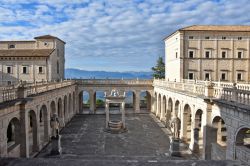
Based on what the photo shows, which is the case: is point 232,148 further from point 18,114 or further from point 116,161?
point 18,114

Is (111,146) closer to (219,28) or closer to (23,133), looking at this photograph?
(23,133)

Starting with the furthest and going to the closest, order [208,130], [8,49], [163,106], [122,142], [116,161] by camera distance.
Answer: [8,49] → [163,106] → [122,142] → [208,130] → [116,161]

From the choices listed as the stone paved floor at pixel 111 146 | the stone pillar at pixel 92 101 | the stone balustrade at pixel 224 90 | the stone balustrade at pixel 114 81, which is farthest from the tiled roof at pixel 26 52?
the stone balustrade at pixel 224 90

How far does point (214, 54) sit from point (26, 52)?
31844 millimetres

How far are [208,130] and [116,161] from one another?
9.98m

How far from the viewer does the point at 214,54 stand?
136 ft

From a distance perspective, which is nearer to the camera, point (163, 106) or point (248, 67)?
point (163, 106)

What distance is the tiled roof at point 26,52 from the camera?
41750mm

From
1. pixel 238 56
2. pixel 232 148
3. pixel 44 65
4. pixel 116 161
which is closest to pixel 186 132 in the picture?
pixel 232 148

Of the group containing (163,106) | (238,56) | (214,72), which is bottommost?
(163,106)

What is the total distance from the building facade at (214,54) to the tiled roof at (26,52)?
22220mm

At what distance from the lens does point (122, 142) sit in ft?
83.5

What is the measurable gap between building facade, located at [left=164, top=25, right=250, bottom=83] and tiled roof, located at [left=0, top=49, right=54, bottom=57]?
72.9 ft

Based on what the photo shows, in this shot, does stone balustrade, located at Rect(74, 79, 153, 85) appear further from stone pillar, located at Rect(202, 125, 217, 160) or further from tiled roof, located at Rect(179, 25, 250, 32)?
stone pillar, located at Rect(202, 125, 217, 160)
